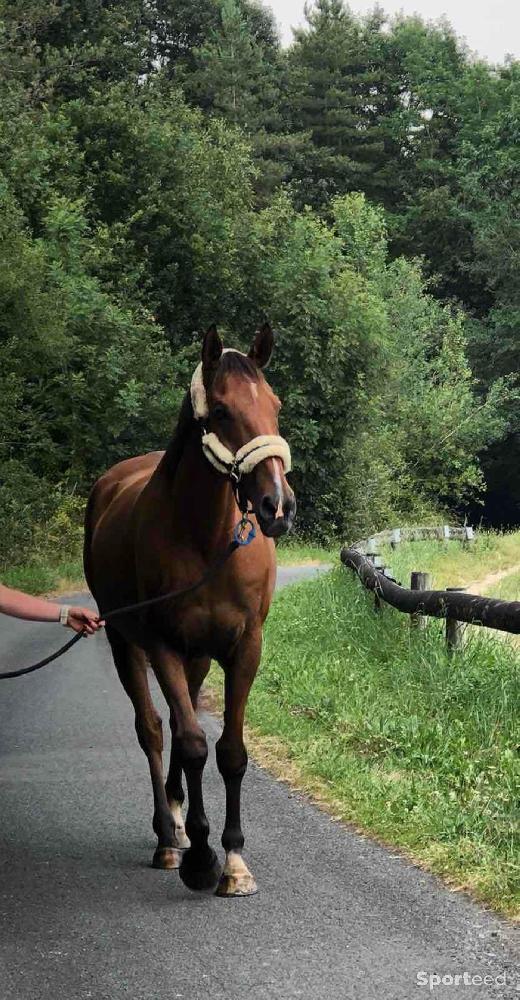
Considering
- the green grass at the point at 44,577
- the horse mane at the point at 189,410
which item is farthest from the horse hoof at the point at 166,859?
the green grass at the point at 44,577

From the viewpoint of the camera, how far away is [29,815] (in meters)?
→ 6.75

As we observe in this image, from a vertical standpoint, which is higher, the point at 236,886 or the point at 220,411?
the point at 220,411

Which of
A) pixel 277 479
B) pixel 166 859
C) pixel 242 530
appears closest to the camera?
pixel 277 479

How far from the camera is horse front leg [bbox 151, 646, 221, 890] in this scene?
542 centimetres

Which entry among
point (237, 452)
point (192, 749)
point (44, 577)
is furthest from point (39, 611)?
point (44, 577)

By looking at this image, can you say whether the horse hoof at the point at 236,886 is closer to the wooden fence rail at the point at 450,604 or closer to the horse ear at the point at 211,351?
the horse ear at the point at 211,351

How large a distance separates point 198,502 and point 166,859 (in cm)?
165

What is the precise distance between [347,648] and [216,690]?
134cm

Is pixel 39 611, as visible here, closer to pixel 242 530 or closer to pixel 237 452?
pixel 242 530

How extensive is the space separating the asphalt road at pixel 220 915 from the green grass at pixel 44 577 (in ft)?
44.7

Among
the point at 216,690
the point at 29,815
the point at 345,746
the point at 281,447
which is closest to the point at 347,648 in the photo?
the point at 216,690

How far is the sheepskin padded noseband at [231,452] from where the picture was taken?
505cm

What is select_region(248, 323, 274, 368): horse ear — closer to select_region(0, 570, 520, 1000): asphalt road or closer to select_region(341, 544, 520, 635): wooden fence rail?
select_region(0, 570, 520, 1000): asphalt road

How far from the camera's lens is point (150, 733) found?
6590mm
